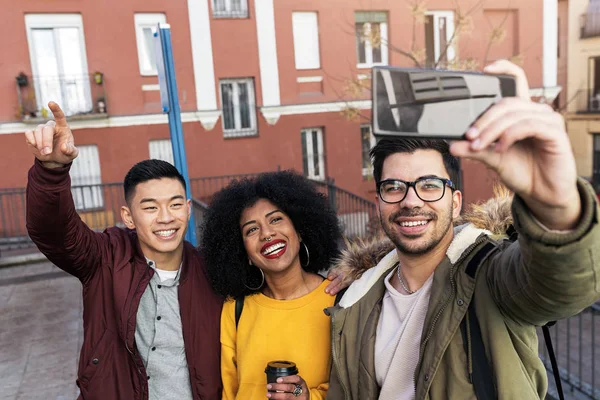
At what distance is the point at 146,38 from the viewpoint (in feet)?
45.0

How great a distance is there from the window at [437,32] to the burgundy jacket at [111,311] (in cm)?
1515

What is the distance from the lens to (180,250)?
2.65m

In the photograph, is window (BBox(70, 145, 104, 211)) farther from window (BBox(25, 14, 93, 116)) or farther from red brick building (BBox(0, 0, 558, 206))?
window (BBox(25, 14, 93, 116))

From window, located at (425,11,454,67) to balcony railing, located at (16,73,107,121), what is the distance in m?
10.2

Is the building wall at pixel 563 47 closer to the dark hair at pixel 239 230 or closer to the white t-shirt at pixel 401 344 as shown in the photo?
the dark hair at pixel 239 230

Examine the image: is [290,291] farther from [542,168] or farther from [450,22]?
[450,22]

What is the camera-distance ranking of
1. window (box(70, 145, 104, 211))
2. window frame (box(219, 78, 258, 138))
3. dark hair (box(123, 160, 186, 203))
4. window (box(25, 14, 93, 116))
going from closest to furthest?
1. dark hair (box(123, 160, 186, 203))
2. window (box(25, 14, 93, 116))
3. window (box(70, 145, 104, 211))
4. window frame (box(219, 78, 258, 138))

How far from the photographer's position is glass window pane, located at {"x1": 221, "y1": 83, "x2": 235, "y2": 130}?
1482cm

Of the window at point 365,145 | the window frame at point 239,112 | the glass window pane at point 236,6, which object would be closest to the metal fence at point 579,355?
the window at point 365,145

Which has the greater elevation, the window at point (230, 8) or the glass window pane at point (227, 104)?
the window at point (230, 8)

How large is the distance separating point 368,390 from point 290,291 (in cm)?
78

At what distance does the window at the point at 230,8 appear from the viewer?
46.3 feet

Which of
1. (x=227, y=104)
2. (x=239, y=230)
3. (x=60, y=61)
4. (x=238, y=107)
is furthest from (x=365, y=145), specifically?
(x=239, y=230)

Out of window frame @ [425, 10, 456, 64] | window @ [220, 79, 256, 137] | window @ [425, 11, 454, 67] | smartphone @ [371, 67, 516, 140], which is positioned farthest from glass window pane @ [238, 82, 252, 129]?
smartphone @ [371, 67, 516, 140]
